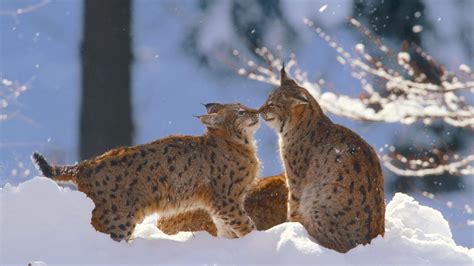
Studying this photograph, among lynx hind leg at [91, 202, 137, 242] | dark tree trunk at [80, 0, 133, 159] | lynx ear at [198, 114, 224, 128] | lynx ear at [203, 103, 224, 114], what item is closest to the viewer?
lynx hind leg at [91, 202, 137, 242]

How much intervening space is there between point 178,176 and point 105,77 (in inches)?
120

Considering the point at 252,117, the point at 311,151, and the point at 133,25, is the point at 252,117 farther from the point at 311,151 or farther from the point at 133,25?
the point at 133,25

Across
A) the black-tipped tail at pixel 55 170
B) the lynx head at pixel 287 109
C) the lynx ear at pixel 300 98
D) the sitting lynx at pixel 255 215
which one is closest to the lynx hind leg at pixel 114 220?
the black-tipped tail at pixel 55 170

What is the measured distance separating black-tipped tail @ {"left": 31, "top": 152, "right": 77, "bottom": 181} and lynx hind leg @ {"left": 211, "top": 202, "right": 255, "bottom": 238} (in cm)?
92

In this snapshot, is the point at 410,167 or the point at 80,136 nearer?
the point at 80,136

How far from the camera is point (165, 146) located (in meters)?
4.87

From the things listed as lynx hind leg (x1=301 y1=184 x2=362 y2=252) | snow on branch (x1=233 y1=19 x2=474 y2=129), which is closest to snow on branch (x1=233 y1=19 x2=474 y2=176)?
snow on branch (x1=233 y1=19 x2=474 y2=129)

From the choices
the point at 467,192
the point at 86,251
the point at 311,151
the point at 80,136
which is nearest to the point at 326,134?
the point at 311,151

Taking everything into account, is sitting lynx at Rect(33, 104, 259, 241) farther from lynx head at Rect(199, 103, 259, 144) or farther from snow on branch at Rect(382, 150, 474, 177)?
Answer: snow on branch at Rect(382, 150, 474, 177)

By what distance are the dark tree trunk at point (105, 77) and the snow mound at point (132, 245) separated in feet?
9.68

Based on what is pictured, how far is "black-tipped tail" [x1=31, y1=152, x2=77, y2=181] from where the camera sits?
4586 mm

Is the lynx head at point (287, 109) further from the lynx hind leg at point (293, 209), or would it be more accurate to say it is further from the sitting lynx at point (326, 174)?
the lynx hind leg at point (293, 209)

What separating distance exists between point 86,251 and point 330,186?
148 cm

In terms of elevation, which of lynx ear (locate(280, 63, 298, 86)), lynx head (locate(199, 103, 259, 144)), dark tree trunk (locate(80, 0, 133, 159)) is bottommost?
lynx head (locate(199, 103, 259, 144))
